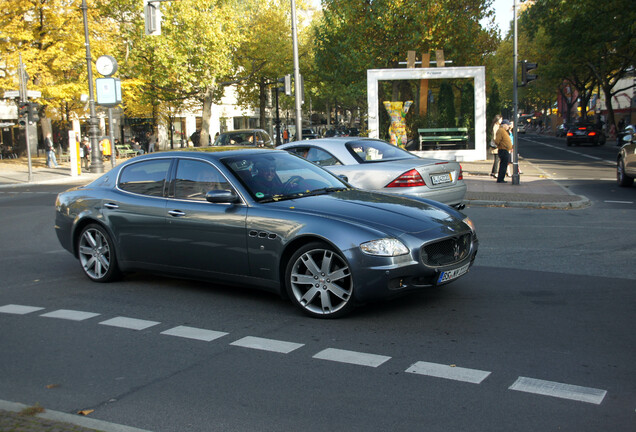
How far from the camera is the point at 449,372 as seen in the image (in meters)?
4.65

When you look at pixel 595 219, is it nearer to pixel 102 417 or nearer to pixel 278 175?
pixel 278 175

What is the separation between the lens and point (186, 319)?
247 inches

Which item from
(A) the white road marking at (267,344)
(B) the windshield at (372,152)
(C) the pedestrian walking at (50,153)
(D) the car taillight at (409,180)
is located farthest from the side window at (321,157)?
(C) the pedestrian walking at (50,153)

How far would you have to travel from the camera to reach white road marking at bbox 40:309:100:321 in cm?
641

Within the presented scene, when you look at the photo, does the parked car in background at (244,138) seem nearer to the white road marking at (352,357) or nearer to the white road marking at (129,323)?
the white road marking at (129,323)

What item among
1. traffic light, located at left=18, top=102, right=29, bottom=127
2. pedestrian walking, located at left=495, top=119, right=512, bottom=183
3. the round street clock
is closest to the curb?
pedestrian walking, located at left=495, top=119, right=512, bottom=183

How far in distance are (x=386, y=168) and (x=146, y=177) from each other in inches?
185

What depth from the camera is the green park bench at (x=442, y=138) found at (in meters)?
30.9

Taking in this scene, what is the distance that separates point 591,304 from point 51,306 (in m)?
5.17

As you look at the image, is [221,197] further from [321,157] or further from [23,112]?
[23,112]

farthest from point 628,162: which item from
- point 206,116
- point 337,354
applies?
point 206,116

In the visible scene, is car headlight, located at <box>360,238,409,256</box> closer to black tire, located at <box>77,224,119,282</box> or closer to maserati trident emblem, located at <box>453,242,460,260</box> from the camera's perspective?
maserati trident emblem, located at <box>453,242,460,260</box>

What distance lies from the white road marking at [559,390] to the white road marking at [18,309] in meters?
4.66

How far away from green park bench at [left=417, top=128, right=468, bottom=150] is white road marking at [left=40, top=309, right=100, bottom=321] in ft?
83.7
